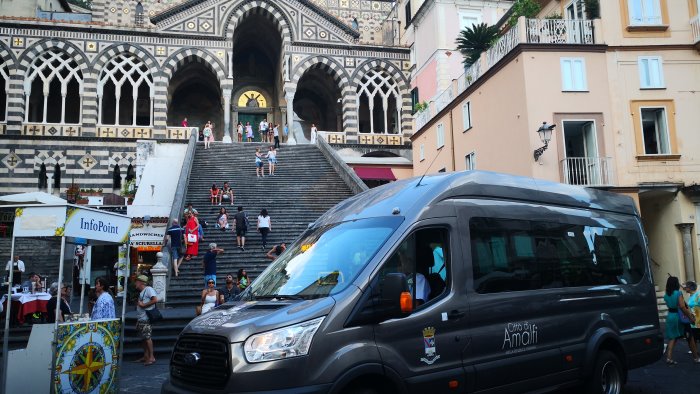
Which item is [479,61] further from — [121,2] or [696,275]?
[121,2]

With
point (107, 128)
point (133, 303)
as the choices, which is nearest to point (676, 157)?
point (133, 303)

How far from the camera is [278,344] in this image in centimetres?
440

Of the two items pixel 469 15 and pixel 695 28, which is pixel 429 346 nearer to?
pixel 695 28

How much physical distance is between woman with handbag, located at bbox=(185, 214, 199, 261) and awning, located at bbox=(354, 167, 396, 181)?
1601 cm

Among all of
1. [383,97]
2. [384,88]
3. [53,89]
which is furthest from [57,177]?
[384,88]

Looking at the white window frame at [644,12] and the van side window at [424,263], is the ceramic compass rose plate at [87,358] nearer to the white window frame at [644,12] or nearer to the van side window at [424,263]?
the van side window at [424,263]

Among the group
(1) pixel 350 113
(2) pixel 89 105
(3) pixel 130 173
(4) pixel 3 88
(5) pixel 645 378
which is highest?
(4) pixel 3 88

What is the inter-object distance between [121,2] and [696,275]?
122 ft

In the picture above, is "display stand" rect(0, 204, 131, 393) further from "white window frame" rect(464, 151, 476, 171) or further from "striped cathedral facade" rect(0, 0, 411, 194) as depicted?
"striped cathedral facade" rect(0, 0, 411, 194)

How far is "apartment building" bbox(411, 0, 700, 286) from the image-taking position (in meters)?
17.2

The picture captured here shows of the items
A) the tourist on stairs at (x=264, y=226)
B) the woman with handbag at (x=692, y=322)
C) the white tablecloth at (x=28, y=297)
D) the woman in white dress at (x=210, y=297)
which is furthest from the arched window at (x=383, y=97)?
the woman with handbag at (x=692, y=322)

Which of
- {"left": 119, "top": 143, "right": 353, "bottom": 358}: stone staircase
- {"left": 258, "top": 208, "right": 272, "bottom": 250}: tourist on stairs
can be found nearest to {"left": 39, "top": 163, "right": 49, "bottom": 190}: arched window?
{"left": 119, "top": 143, "right": 353, "bottom": 358}: stone staircase

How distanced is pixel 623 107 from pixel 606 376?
1303cm

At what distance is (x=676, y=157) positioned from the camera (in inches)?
683
